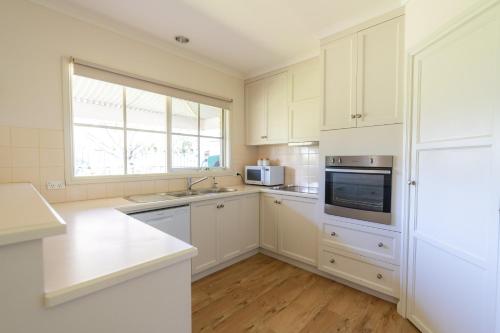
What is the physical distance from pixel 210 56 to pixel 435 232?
283 centimetres

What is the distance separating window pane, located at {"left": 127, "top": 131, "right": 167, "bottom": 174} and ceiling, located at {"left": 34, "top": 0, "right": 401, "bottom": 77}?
1.04 meters

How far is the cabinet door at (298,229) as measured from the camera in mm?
2525

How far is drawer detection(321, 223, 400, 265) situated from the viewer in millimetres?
1982

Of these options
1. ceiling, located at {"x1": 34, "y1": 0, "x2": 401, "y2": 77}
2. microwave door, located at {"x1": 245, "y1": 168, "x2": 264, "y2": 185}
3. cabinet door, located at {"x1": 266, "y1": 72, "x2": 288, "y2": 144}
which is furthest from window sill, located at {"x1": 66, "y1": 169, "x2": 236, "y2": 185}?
ceiling, located at {"x1": 34, "y1": 0, "x2": 401, "y2": 77}

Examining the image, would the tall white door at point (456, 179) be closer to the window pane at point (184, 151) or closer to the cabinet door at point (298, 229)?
the cabinet door at point (298, 229)

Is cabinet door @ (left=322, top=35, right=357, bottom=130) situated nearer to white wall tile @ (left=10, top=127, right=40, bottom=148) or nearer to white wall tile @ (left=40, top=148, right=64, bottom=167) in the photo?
white wall tile @ (left=40, top=148, right=64, bottom=167)

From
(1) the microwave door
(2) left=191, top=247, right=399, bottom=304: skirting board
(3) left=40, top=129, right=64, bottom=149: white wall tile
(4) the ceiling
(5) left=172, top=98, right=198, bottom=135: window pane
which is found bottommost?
(2) left=191, top=247, right=399, bottom=304: skirting board

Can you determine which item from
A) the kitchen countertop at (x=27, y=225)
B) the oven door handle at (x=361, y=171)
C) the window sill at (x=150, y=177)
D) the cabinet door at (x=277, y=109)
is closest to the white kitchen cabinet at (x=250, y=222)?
the window sill at (x=150, y=177)

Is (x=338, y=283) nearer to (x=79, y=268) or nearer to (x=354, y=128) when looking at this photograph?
(x=354, y=128)

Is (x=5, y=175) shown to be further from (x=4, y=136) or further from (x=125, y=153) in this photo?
(x=125, y=153)

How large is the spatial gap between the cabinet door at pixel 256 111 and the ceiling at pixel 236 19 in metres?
0.62

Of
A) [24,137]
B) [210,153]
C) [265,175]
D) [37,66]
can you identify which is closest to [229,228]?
[265,175]

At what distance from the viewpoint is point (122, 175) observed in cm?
233

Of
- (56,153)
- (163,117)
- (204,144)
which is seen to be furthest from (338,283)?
(56,153)
